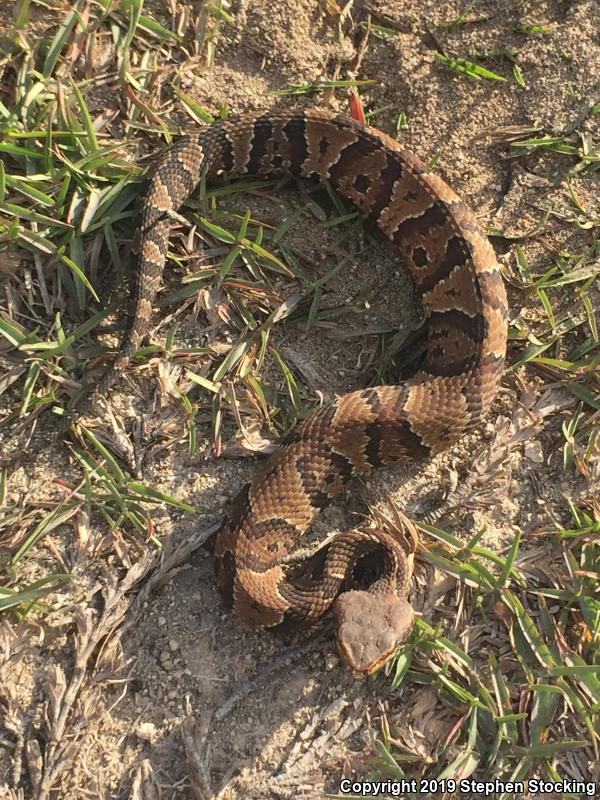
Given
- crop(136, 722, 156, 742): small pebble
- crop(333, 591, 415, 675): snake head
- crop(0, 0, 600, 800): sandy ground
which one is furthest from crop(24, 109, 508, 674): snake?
crop(136, 722, 156, 742): small pebble

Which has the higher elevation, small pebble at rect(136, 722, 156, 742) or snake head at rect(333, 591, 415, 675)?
snake head at rect(333, 591, 415, 675)

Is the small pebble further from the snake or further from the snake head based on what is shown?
the snake head

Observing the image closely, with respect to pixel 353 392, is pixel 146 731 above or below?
below

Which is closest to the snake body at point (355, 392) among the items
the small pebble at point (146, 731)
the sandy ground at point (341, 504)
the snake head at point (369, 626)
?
the snake head at point (369, 626)

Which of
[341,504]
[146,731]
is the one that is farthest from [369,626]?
[146,731]

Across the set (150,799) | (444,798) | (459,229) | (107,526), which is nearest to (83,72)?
(459,229)

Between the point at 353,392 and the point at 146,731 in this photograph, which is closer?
the point at 146,731

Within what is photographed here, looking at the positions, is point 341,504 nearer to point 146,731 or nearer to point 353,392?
point 353,392

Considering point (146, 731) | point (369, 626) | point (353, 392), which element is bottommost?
point (146, 731)

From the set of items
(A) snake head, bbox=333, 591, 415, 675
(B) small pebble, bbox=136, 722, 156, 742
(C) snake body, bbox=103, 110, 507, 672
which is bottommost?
(B) small pebble, bbox=136, 722, 156, 742
